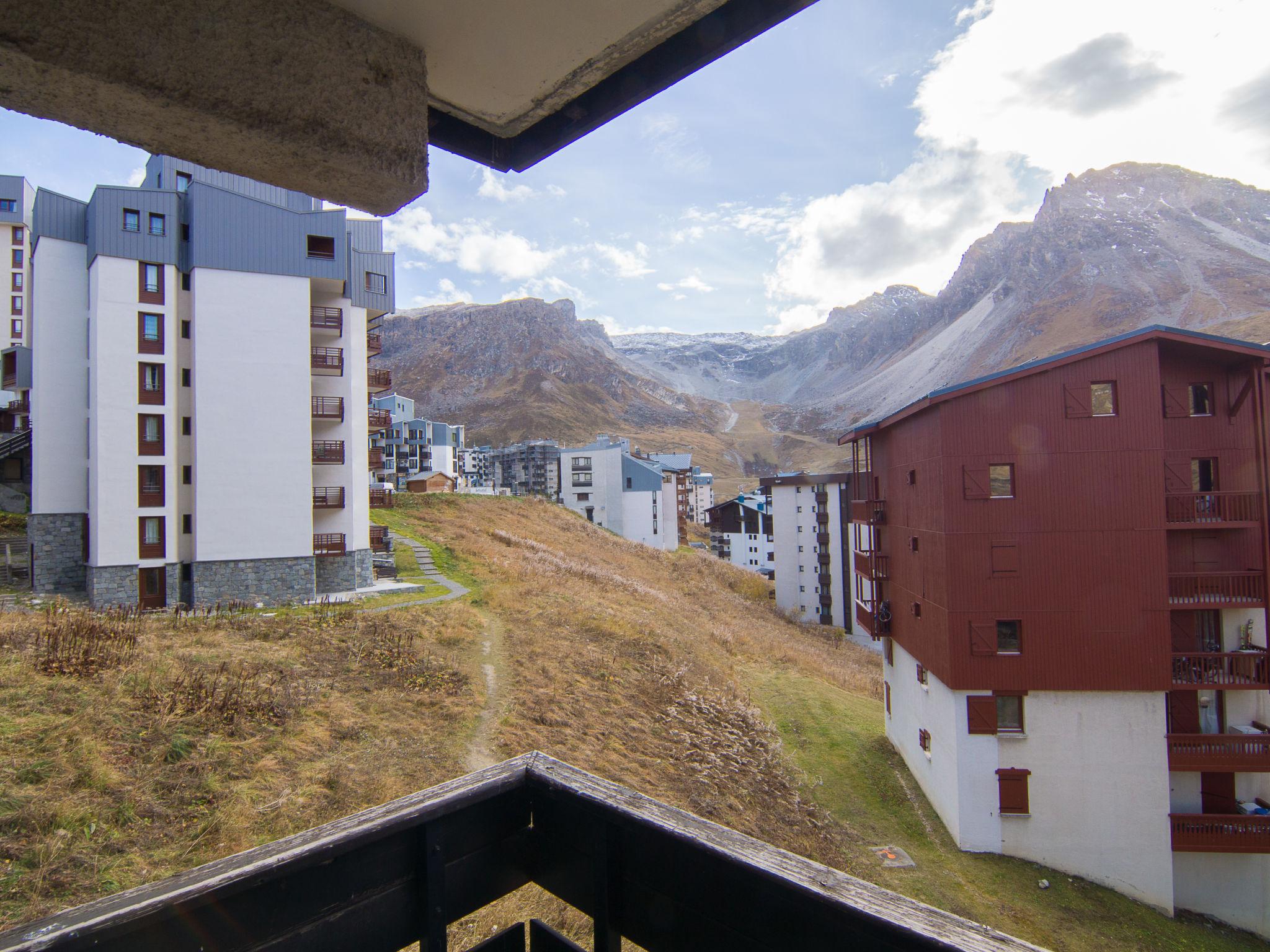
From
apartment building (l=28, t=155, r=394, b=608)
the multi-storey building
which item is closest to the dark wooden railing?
apartment building (l=28, t=155, r=394, b=608)

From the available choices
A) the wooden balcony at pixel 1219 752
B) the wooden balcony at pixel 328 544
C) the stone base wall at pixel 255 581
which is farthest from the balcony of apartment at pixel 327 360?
the wooden balcony at pixel 1219 752

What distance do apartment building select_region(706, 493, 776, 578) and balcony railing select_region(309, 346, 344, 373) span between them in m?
51.0

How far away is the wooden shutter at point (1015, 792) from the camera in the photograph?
16562 mm

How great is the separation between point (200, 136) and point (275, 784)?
1095 cm

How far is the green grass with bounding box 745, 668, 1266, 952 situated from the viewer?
14.2m

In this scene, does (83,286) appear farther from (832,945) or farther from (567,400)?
(567,400)

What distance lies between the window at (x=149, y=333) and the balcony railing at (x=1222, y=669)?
32.8 meters

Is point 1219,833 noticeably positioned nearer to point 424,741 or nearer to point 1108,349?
point 1108,349

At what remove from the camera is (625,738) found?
1545cm

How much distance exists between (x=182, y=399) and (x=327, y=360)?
5.12 meters

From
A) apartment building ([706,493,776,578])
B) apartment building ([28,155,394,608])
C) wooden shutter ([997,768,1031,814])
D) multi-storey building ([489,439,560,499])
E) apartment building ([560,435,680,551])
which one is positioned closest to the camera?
wooden shutter ([997,768,1031,814])

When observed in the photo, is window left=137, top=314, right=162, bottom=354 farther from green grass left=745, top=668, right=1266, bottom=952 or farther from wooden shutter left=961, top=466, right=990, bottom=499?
wooden shutter left=961, top=466, right=990, bottom=499

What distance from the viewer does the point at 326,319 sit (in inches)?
1037

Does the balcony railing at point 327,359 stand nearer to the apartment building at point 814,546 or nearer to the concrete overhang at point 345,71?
the concrete overhang at point 345,71
